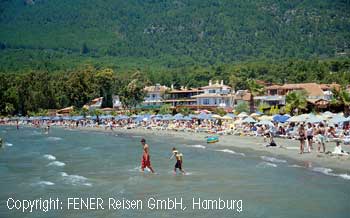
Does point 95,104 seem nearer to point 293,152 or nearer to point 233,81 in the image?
point 233,81

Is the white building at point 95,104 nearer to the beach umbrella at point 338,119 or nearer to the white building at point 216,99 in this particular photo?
the white building at point 216,99

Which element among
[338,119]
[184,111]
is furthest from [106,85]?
[338,119]

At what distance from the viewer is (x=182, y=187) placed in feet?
66.7

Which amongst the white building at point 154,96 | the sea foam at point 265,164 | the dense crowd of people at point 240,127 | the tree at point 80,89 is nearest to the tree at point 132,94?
the white building at point 154,96

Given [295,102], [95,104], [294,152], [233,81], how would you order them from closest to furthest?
[294,152]
[295,102]
[233,81]
[95,104]

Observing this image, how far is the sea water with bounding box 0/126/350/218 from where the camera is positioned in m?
16.4

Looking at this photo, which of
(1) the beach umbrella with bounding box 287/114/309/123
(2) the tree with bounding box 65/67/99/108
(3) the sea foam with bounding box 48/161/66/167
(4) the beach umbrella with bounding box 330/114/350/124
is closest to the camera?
(3) the sea foam with bounding box 48/161/66/167

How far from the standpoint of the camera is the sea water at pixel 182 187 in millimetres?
16381

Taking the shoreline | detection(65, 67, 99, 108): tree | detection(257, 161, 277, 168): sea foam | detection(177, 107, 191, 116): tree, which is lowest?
detection(257, 161, 277, 168): sea foam

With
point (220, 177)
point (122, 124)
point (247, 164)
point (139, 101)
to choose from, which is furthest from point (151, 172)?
point (139, 101)

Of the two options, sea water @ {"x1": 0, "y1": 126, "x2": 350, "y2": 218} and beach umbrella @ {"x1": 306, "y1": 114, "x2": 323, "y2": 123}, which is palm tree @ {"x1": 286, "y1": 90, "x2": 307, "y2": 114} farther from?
sea water @ {"x1": 0, "y1": 126, "x2": 350, "y2": 218}

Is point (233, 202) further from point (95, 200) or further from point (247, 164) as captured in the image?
point (247, 164)

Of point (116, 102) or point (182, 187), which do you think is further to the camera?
point (116, 102)

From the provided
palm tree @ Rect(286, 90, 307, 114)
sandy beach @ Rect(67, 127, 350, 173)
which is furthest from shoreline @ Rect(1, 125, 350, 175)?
palm tree @ Rect(286, 90, 307, 114)
